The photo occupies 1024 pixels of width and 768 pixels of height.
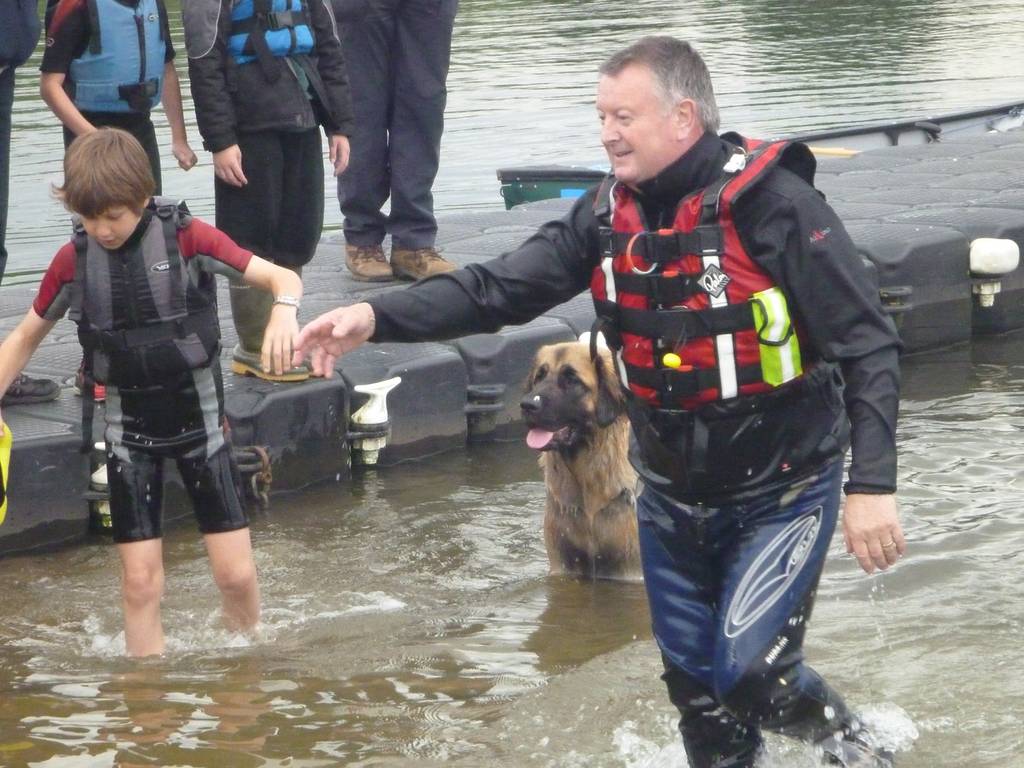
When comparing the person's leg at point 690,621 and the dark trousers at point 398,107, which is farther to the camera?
the dark trousers at point 398,107

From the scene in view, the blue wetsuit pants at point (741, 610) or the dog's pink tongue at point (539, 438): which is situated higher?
the blue wetsuit pants at point (741, 610)

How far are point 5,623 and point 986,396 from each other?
5.42 meters

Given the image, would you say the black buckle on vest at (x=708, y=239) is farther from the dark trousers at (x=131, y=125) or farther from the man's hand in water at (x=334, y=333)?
the dark trousers at (x=131, y=125)

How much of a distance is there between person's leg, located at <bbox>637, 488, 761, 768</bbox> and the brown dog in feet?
7.11

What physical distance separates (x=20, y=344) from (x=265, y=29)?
2201 millimetres

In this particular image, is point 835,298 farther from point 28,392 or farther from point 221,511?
point 28,392

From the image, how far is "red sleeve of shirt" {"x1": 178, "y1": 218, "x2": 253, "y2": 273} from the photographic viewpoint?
4898 millimetres

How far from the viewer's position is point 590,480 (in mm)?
6191

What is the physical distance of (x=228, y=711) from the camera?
484cm

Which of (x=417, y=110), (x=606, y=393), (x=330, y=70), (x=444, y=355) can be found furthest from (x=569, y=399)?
(x=417, y=110)

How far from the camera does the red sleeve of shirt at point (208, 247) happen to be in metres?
4.90

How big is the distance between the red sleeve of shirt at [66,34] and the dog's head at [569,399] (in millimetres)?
2331

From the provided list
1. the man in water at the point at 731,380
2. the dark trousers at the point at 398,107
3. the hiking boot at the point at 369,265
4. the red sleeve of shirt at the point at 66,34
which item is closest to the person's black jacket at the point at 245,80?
the red sleeve of shirt at the point at 66,34

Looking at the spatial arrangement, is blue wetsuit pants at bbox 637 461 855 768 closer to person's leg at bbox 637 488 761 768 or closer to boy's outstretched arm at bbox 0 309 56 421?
person's leg at bbox 637 488 761 768
